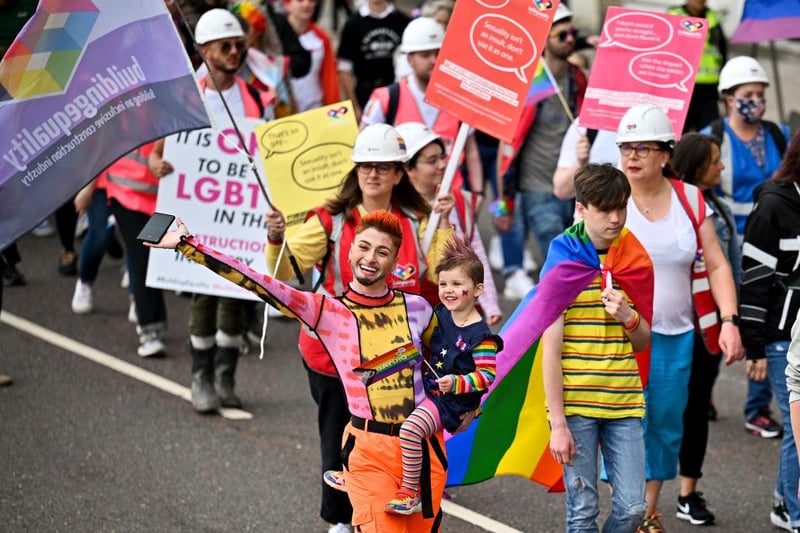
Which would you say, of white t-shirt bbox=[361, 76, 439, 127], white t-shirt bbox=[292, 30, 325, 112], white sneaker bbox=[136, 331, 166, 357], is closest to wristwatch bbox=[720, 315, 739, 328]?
white t-shirt bbox=[361, 76, 439, 127]

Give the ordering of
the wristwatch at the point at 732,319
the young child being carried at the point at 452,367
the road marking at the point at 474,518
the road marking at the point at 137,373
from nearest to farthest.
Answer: the young child being carried at the point at 452,367 → the wristwatch at the point at 732,319 → the road marking at the point at 474,518 → the road marking at the point at 137,373

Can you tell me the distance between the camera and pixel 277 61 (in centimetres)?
1029

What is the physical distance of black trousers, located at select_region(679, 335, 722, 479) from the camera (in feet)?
22.0

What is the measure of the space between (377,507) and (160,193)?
12.4ft

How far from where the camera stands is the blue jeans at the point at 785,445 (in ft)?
20.4

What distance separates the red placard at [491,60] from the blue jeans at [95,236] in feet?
13.9

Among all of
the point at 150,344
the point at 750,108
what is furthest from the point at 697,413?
the point at 150,344

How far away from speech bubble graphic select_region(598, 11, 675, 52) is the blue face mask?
127 cm

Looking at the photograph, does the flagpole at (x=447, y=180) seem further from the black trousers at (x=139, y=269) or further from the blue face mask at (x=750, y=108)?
the black trousers at (x=139, y=269)

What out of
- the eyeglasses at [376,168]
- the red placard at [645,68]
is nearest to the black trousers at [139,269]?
the eyeglasses at [376,168]

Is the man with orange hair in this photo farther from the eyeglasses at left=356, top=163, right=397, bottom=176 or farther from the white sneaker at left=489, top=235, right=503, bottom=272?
the white sneaker at left=489, top=235, right=503, bottom=272

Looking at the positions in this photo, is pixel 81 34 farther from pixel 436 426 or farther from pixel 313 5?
pixel 313 5

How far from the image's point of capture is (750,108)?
26.3 ft

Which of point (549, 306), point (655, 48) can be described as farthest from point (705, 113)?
point (549, 306)
